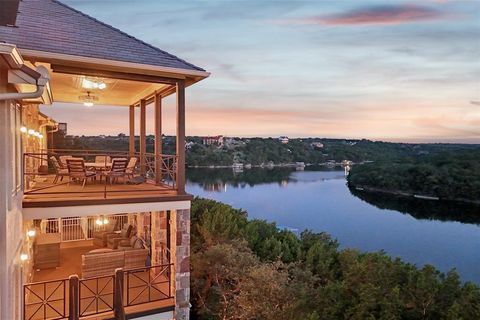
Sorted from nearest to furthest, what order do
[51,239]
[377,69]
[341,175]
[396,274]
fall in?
1. [51,239]
2. [396,274]
3. [377,69]
4. [341,175]

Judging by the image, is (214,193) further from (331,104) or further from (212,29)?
(212,29)

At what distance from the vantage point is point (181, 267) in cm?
754

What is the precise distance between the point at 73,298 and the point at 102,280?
1710 mm

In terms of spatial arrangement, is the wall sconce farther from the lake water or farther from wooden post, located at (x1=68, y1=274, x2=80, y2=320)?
the lake water

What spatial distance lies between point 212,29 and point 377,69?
1358cm

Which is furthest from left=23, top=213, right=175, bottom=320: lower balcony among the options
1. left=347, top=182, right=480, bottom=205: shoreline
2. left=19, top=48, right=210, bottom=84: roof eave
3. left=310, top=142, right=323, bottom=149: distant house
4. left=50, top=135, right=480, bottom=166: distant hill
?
left=310, top=142, right=323, bottom=149: distant house

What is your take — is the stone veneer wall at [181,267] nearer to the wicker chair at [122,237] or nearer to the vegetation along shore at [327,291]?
the vegetation along shore at [327,291]

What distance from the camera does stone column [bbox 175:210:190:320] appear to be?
24.6 ft

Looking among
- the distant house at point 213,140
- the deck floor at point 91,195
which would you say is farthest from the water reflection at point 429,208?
the deck floor at point 91,195

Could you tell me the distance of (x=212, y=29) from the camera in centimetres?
2383

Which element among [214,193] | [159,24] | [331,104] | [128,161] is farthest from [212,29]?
[214,193]

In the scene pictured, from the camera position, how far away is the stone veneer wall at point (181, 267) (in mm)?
7480

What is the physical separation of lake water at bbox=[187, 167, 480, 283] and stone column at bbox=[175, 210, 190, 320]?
2872cm

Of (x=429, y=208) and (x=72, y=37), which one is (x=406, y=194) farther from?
(x=72, y=37)
